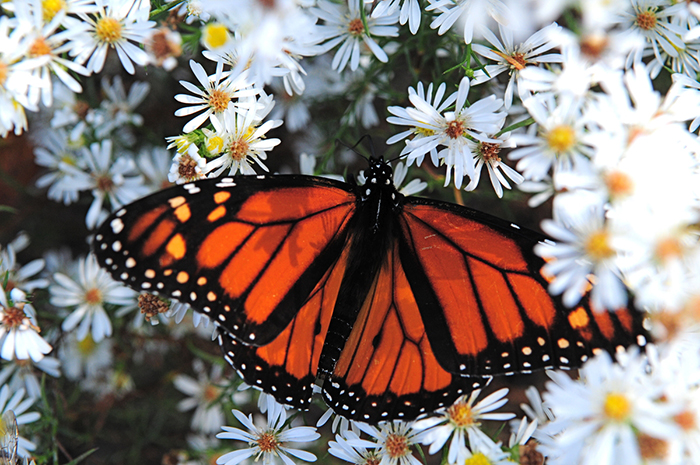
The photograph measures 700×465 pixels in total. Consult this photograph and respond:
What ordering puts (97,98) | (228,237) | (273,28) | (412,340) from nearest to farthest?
(273,28)
(228,237)
(412,340)
(97,98)

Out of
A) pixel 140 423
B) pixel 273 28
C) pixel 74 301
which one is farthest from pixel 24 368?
pixel 273 28

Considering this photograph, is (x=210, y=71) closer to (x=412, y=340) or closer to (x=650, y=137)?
(x=412, y=340)

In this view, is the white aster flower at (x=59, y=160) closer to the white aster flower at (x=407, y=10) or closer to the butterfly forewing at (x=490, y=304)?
the white aster flower at (x=407, y=10)

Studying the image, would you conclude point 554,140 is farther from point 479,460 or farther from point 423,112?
point 479,460

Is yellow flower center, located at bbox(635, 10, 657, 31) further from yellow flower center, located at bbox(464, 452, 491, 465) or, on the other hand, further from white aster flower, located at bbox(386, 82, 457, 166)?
yellow flower center, located at bbox(464, 452, 491, 465)

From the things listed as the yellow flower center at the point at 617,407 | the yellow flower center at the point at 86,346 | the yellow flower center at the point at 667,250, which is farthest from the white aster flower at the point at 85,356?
the yellow flower center at the point at 667,250
